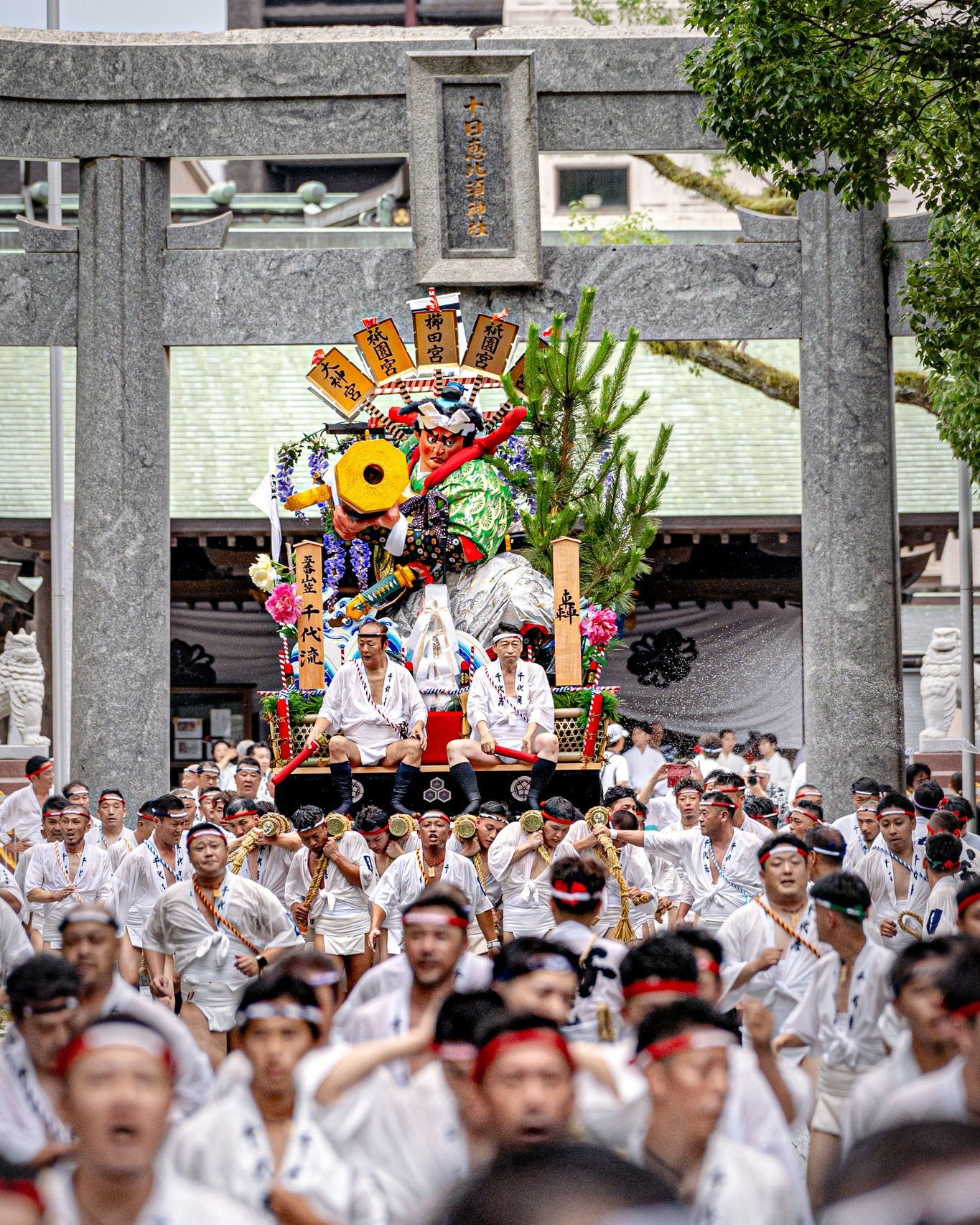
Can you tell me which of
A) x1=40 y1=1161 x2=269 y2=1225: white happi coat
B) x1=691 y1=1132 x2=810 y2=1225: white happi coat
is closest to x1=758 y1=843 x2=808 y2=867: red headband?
x1=691 y1=1132 x2=810 y2=1225: white happi coat

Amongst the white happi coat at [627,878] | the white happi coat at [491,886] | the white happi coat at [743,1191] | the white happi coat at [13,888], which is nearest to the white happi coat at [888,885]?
the white happi coat at [627,878]

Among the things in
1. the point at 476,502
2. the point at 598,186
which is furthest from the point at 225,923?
the point at 598,186

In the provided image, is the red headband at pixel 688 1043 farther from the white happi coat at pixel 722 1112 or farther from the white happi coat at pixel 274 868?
the white happi coat at pixel 274 868

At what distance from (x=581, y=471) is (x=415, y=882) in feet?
15.5

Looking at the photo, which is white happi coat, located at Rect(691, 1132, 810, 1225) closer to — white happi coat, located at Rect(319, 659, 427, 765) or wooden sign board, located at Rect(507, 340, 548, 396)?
white happi coat, located at Rect(319, 659, 427, 765)

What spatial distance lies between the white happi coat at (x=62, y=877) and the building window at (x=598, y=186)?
67.7 feet

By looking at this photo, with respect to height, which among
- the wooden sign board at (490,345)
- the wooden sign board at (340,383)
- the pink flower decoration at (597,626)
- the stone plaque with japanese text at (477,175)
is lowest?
the pink flower decoration at (597,626)

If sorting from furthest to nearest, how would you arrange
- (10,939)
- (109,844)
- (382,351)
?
(382,351) → (109,844) → (10,939)

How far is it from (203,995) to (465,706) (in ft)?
13.4

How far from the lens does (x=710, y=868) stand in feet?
33.8

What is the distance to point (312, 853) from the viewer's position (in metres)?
10.7

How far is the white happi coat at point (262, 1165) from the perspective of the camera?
166 inches

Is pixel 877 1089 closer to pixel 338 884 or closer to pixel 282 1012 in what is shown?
pixel 282 1012

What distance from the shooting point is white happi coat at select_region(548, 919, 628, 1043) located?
632 cm
